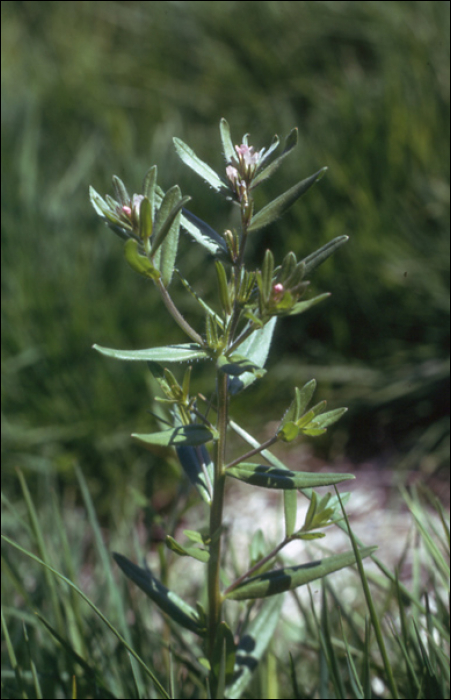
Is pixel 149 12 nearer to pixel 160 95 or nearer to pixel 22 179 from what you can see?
pixel 160 95

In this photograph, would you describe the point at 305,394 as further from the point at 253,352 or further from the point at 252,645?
the point at 252,645

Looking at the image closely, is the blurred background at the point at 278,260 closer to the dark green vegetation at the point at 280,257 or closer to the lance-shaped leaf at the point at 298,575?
the dark green vegetation at the point at 280,257

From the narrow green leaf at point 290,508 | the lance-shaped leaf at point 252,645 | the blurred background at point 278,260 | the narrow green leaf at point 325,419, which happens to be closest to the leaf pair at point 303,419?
the narrow green leaf at point 325,419

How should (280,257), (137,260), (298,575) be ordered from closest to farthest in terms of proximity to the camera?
1. (137,260)
2. (298,575)
3. (280,257)

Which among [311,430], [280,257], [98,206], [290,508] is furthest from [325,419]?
[280,257]

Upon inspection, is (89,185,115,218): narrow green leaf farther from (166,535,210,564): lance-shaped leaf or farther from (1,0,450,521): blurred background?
(1,0,450,521): blurred background

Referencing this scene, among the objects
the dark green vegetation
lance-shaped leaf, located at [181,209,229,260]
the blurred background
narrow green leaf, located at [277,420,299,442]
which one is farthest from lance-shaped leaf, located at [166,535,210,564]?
the blurred background
